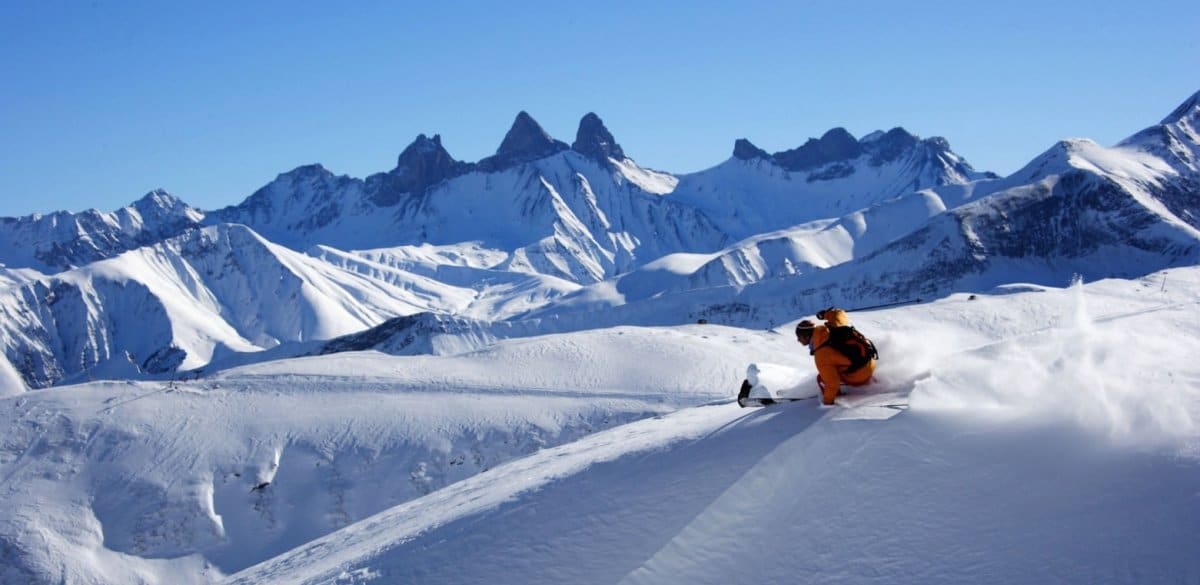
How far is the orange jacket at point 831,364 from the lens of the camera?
39.9 ft

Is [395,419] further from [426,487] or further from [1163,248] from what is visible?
[1163,248]

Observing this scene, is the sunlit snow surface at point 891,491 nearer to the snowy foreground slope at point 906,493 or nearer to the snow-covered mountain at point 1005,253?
the snowy foreground slope at point 906,493

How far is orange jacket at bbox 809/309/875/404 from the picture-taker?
12.1 meters

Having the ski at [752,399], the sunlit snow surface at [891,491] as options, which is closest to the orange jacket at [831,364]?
the sunlit snow surface at [891,491]

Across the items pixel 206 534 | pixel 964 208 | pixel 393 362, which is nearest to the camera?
pixel 206 534

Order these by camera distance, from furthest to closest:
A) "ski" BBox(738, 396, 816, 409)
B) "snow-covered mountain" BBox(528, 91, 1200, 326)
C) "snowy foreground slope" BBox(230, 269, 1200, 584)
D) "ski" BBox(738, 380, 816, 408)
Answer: "snow-covered mountain" BBox(528, 91, 1200, 326) → "ski" BBox(738, 380, 816, 408) → "ski" BBox(738, 396, 816, 409) → "snowy foreground slope" BBox(230, 269, 1200, 584)

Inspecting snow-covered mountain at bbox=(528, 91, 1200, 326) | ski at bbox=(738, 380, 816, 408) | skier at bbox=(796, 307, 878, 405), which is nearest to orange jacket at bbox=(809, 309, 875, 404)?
skier at bbox=(796, 307, 878, 405)

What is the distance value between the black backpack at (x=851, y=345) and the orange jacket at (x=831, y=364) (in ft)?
0.18

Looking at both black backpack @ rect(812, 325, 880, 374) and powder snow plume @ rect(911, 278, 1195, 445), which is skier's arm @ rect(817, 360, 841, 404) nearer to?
black backpack @ rect(812, 325, 880, 374)

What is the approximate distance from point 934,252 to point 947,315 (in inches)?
3703

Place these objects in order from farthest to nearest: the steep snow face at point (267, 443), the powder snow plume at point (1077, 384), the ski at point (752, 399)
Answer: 1. the steep snow face at point (267, 443)
2. the ski at point (752, 399)
3. the powder snow plume at point (1077, 384)

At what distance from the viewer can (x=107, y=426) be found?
153 ft

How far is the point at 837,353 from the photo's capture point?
12164 millimetres

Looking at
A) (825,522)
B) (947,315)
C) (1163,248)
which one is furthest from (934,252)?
(825,522)
